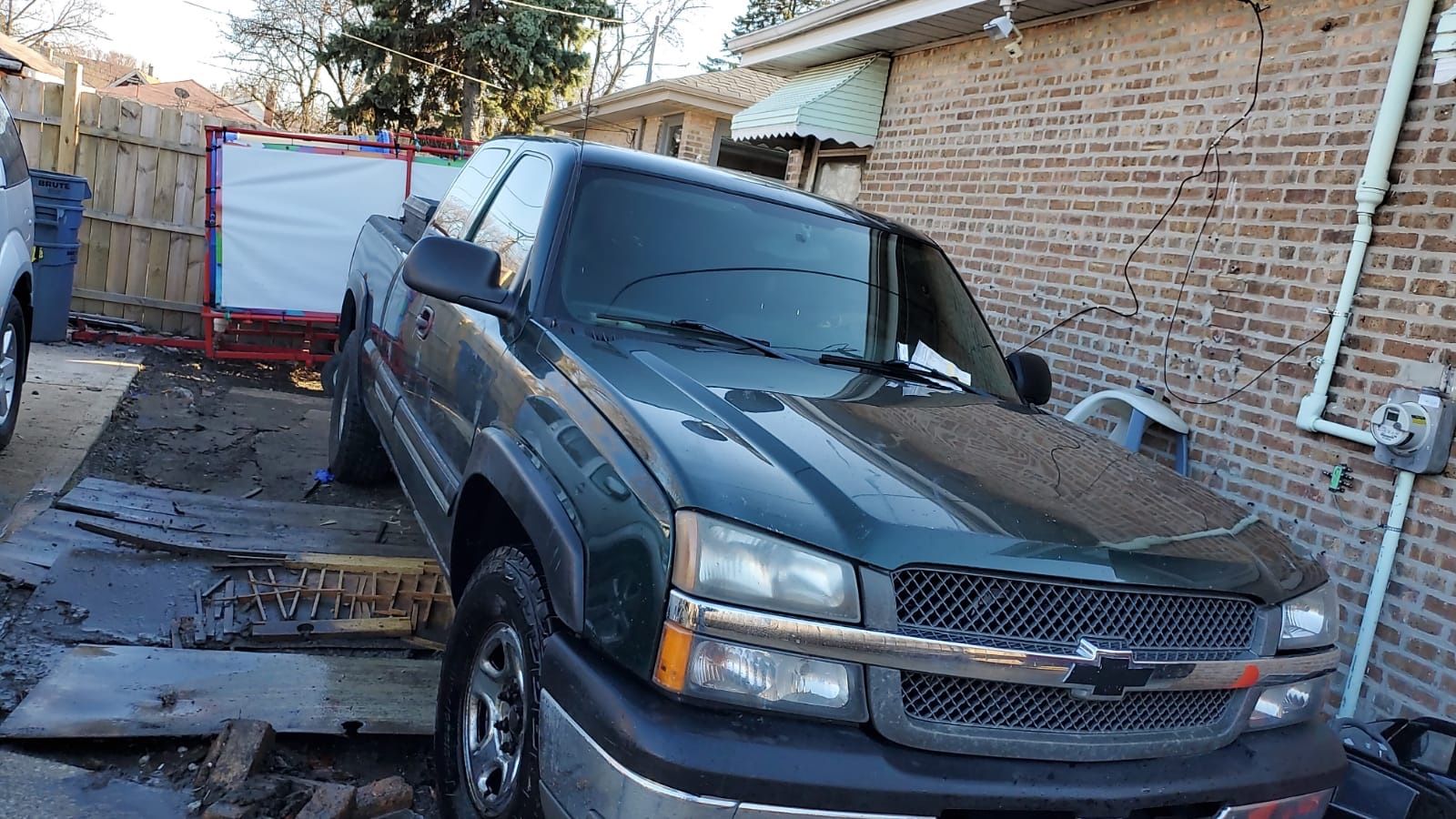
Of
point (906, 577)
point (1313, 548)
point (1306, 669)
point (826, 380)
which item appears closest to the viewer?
point (906, 577)

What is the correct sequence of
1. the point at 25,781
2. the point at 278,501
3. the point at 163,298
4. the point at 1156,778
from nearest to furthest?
the point at 1156,778 → the point at 25,781 → the point at 278,501 → the point at 163,298

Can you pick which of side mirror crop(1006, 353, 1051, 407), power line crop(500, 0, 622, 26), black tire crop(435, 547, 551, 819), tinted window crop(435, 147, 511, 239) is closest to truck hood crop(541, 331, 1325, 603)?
black tire crop(435, 547, 551, 819)

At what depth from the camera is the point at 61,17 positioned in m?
41.6

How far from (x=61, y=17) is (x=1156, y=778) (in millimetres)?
50286

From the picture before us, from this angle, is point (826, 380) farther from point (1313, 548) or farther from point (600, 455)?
point (1313, 548)

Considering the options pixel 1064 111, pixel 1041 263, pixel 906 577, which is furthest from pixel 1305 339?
pixel 906 577

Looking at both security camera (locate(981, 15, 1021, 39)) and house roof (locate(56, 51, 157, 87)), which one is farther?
house roof (locate(56, 51, 157, 87))

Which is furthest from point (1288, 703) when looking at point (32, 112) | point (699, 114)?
point (699, 114)

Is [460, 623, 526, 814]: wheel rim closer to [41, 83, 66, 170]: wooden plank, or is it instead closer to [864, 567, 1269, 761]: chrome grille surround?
[864, 567, 1269, 761]: chrome grille surround

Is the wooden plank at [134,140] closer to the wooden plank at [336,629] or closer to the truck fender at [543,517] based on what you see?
the wooden plank at [336,629]

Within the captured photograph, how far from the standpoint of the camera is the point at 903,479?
2.26 m

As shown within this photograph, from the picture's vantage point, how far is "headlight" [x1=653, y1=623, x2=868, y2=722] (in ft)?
6.38

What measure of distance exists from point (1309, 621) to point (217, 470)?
565 centimetres

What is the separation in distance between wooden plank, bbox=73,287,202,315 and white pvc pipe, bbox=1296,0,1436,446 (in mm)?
9081
